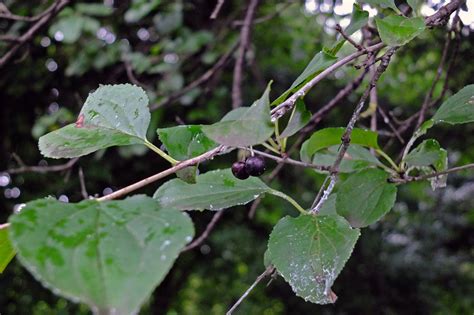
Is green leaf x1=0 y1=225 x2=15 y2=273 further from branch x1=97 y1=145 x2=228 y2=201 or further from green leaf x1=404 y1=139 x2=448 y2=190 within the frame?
green leaf x1=404 y1=139 x2=448 y2=190

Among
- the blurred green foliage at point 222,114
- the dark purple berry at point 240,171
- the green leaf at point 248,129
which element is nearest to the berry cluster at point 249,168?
the dark purple berry at point 240,171

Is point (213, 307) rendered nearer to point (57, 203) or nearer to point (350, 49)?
point (350, 49)

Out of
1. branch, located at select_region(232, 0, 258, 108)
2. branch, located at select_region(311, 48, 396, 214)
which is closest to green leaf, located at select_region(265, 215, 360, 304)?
branch, located at select_region(311, 48, 396, 214)

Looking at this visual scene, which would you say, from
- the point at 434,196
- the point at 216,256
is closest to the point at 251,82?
the point at 216,256

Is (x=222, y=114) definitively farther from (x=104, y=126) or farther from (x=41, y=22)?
(x=104, y=126)

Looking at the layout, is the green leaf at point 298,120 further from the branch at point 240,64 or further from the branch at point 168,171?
the branch at point 240,64

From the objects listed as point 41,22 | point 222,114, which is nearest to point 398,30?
point 41,22
